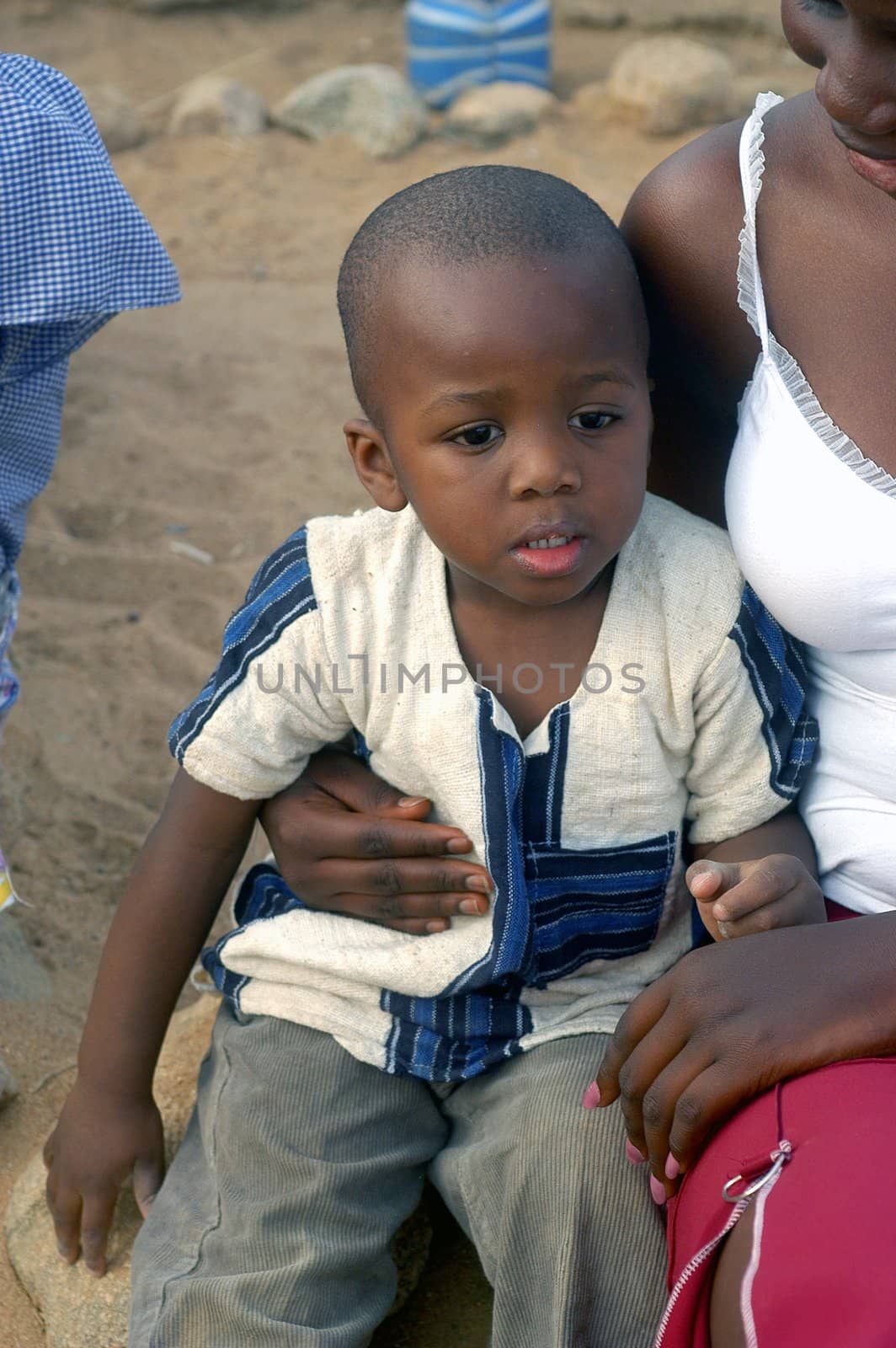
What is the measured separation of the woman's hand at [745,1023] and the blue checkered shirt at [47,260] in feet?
5.01

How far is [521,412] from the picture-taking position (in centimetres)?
164

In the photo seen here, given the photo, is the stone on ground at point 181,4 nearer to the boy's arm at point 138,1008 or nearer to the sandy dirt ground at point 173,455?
the sandy dirt ground at point 173,455

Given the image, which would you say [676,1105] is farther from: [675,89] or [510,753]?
[675,89]

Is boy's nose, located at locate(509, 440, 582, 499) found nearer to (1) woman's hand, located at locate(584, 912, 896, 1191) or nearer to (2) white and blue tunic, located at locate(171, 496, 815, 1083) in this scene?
(2) white and blue tunic, located at locate(171, 496, 815, 1083)

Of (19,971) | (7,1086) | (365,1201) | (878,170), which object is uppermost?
(878,170)

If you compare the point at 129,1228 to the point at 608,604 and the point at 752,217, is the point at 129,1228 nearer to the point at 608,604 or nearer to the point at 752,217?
the point at 608,604

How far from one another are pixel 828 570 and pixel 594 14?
712 cm

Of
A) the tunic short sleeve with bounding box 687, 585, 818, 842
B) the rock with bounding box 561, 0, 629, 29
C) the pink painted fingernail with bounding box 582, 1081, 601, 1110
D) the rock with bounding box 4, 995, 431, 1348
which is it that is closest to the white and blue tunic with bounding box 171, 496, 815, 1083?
the tunic short sleeve with bounding box 687, 585, 818, 842

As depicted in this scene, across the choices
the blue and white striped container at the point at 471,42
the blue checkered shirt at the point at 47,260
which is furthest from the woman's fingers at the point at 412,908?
the blue and white striped container at the point at 471,42

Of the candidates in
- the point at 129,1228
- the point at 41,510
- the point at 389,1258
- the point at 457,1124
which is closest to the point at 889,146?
the point at 457,1124

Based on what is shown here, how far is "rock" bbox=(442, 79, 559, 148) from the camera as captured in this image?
258 inches

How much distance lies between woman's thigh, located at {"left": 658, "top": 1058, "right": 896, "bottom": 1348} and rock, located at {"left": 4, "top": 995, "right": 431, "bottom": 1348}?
699mm

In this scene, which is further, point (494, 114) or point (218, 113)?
point (218, 113)

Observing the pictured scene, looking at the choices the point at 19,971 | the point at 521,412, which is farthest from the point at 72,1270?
the point at 521,412
